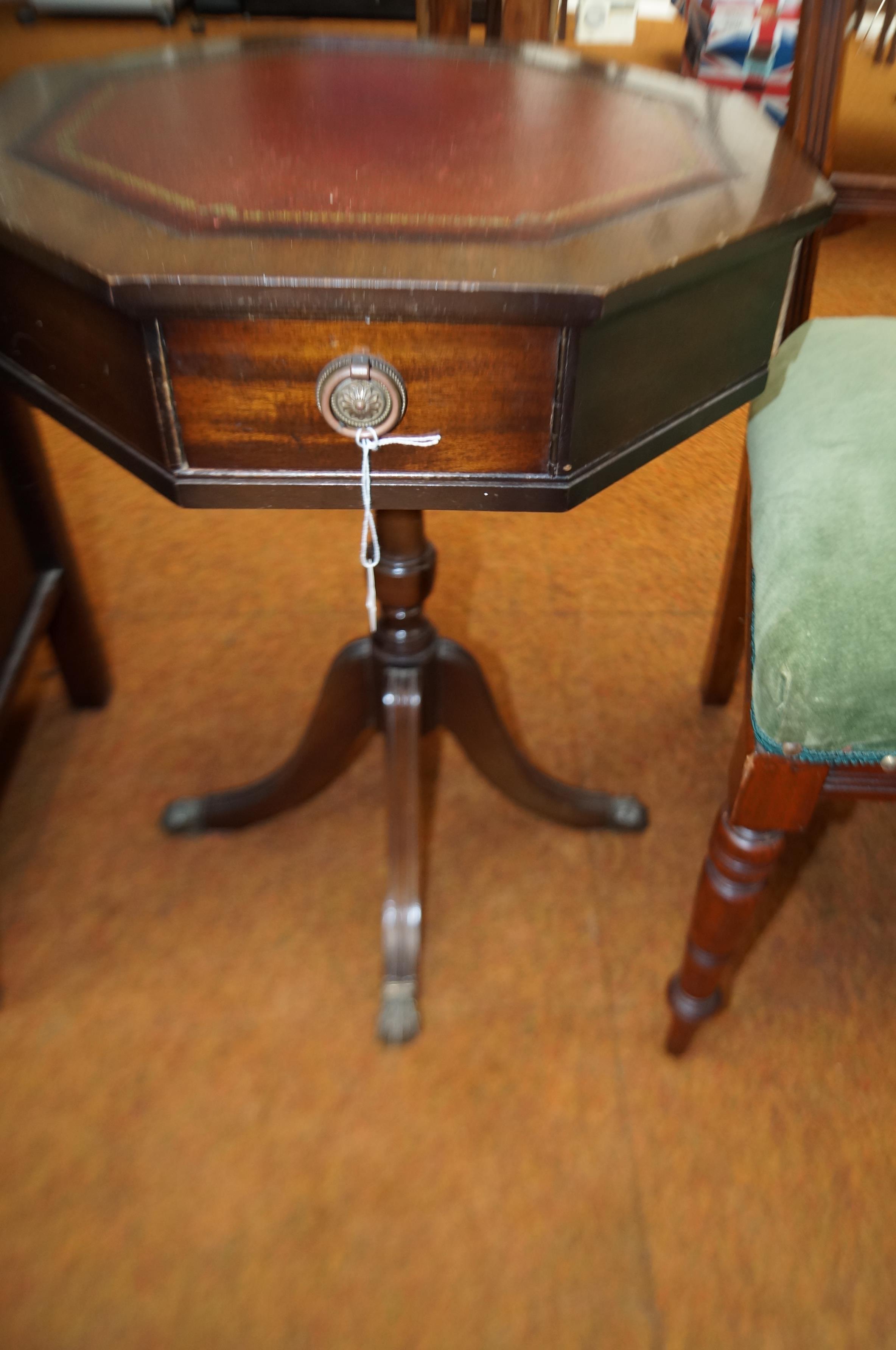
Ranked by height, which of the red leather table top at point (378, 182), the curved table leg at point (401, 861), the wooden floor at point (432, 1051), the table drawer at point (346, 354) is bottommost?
the wooden floor at point (432, 1051)

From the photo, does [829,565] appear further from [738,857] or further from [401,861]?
[401,861]

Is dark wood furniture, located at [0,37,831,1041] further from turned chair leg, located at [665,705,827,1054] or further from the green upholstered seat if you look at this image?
turned chair leg, located at [665,705,827,1054]

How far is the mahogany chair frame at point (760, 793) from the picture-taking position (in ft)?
2.37

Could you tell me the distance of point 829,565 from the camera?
0.71 meters

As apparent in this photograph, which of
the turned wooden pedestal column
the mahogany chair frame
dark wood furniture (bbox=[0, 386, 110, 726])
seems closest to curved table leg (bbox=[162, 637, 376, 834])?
the turned wooden pedestal column

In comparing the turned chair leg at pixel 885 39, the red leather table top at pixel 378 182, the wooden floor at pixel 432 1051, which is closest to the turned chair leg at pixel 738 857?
the wooden floor at pixel 432 1051

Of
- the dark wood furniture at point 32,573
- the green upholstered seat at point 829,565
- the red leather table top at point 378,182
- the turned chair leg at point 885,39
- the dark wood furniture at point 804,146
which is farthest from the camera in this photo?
the turned chair leg at point 885,39

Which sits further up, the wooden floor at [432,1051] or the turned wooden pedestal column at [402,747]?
the turned wooden pedestal column at [402,747]

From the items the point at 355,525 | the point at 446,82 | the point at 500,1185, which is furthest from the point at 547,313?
the point at 355,525

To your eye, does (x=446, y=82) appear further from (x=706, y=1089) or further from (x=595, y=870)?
(x=706, y=1089)

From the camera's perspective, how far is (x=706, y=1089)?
3.18 ft

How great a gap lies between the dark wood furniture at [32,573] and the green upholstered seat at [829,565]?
2.62 feet

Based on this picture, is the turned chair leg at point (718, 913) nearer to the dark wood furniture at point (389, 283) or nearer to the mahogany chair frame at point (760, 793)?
the mahogany chair frame at point (760, 793)

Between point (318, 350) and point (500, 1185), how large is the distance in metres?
0.75
